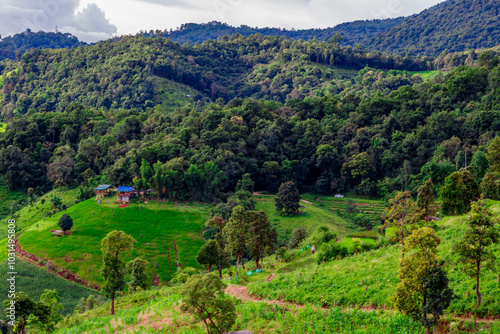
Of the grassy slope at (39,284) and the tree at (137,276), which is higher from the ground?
the tree at (137,276)

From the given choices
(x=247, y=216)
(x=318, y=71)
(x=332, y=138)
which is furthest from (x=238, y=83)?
(x=247, y=216)

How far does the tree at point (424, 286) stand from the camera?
13648mm

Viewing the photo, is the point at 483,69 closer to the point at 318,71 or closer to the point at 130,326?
the point at 318,71

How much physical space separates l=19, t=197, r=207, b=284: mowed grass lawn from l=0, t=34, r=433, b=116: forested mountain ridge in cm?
5691

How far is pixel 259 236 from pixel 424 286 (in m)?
16.0

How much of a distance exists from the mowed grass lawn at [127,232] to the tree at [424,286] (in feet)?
99.6

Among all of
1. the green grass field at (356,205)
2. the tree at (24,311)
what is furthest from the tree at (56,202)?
the green grass field at (356,205)

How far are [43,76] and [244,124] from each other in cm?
7650

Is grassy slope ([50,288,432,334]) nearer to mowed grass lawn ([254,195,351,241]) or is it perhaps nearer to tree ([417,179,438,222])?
tree ([417,179,438,222])

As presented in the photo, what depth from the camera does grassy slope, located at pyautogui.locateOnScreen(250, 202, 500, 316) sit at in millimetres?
16719

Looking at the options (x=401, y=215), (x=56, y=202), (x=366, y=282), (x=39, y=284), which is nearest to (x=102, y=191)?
(x=56, y=202)

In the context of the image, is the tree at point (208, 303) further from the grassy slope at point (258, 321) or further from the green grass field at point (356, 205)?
the green grass field at point (356, 205)

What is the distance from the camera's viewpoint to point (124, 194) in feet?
172

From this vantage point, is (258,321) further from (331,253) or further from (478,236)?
(478,236)
